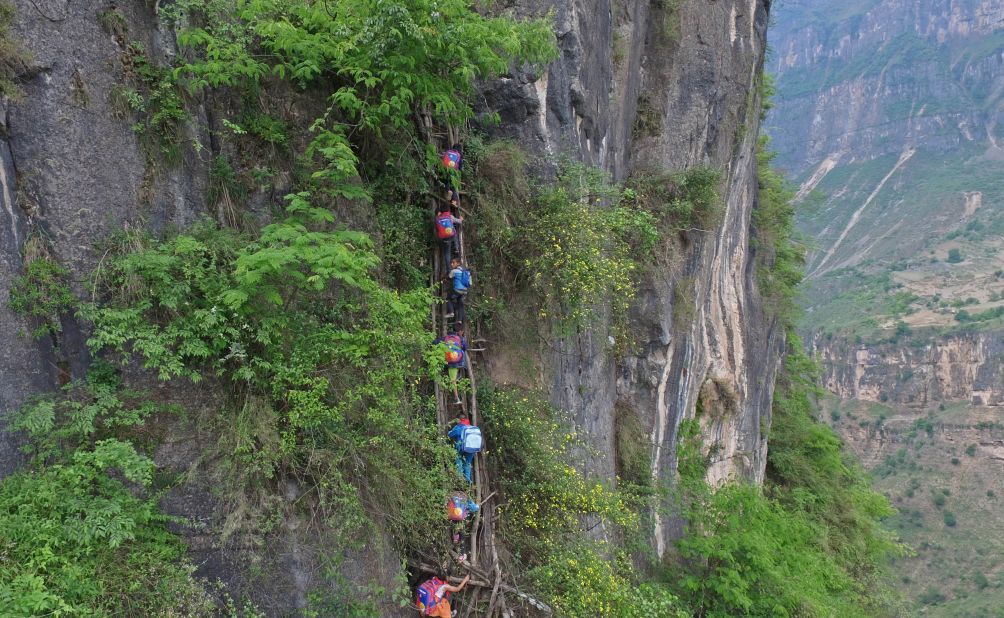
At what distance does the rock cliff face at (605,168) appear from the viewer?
378 centimetres

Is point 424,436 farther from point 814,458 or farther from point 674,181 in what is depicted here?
point 814,458

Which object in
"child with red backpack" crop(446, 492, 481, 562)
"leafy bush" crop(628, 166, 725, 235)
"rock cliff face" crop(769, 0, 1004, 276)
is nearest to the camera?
"child with red backpack" crop(446, 492, 481, 562)

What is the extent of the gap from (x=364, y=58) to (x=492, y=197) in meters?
2.01

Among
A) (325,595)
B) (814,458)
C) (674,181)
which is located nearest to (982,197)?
(814,458)

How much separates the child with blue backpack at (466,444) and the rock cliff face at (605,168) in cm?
152

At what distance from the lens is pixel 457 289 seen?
5664 millimetres

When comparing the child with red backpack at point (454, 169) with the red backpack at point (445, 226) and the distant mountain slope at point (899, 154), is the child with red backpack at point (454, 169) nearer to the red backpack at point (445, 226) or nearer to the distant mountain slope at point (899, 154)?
the red backpack at point (445, 226)

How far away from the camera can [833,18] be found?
193 m

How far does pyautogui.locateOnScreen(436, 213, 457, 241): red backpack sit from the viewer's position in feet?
18.8

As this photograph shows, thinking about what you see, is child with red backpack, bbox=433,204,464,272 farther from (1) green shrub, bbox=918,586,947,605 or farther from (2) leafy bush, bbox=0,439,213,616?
(1) green shrub, bbox=918,586,947,605

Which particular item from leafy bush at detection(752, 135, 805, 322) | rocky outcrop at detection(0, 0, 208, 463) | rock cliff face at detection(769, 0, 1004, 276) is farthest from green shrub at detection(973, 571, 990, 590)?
rock cliff face at detection(769, 0, 1004, 276)

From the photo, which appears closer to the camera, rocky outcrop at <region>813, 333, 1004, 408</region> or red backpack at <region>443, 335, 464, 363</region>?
red backpack at <region>443, 335, 464, 363</region>

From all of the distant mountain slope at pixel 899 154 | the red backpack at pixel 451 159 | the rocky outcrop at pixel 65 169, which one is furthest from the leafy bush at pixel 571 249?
the distant mountain slope at pixel 899 154

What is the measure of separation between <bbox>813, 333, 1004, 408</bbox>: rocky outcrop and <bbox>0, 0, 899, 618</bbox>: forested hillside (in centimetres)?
6940
